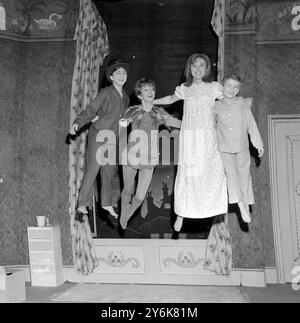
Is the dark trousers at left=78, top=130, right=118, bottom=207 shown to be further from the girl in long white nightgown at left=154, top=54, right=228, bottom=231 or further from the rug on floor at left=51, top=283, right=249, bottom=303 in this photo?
the rug on floor at left=51, top=283, right=249, bottom=303

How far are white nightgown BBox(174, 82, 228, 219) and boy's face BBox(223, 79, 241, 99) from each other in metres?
0.05

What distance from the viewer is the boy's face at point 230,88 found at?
3133 mm

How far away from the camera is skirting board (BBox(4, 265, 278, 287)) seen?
4785 mm

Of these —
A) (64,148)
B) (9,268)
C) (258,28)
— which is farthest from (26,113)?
(258,28)

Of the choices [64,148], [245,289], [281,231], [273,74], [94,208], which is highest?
[273,74]

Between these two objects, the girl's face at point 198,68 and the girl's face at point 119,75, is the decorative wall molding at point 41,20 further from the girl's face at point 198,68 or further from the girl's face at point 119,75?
the girl's face at point 198,68

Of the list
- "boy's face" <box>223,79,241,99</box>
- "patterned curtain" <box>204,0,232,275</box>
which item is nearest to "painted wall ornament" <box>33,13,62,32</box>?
"patterned curtain" <box>204,0,232,275</box>

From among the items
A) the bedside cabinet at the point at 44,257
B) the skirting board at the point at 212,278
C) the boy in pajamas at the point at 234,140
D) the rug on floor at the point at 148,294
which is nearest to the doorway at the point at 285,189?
→ the skirting board at the point at 212,278

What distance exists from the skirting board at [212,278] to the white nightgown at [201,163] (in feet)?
6.24

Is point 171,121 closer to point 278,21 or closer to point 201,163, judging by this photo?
point 201,163
